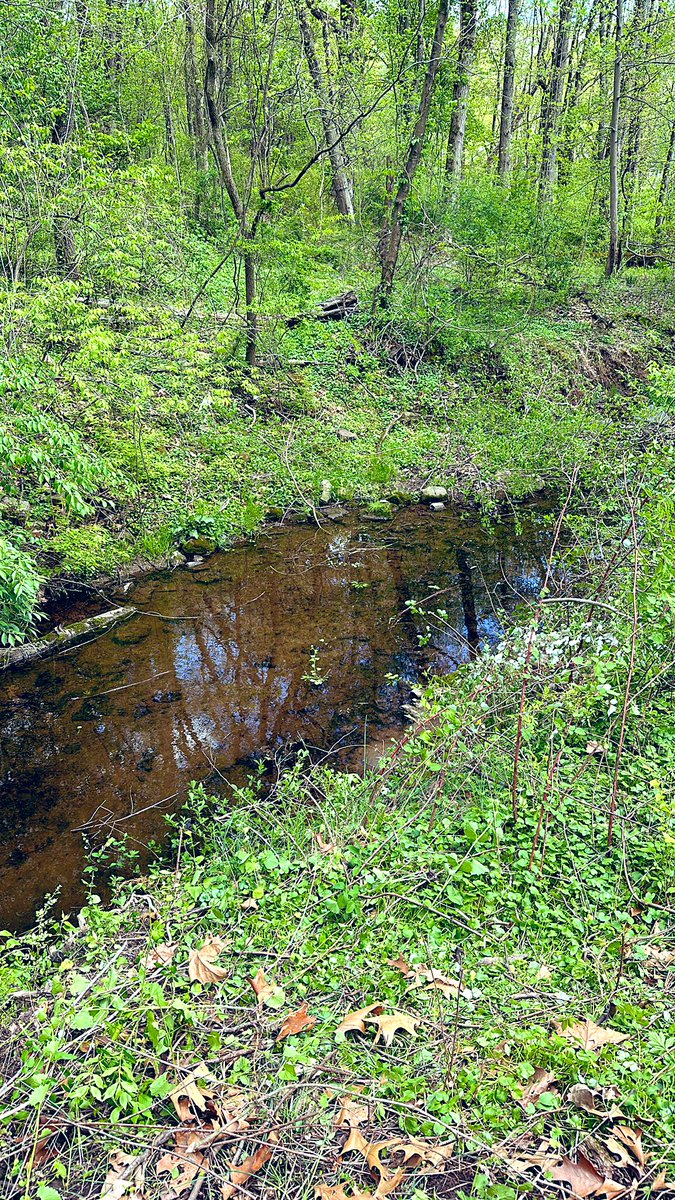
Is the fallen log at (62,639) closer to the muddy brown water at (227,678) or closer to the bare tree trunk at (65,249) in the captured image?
the muddy brown water at (227,678)

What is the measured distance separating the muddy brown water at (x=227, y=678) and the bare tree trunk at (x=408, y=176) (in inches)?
268

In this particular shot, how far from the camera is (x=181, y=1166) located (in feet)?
7.71

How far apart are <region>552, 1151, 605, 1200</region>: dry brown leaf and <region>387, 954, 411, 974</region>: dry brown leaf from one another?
879mm

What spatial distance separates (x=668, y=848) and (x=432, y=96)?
50.0 feet

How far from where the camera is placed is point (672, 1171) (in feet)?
7.41

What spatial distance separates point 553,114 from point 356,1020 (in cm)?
2197

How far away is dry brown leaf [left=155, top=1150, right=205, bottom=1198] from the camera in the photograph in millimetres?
2277

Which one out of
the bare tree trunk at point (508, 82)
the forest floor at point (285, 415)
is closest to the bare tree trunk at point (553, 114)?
the bare tree trunk at point (508, 82)

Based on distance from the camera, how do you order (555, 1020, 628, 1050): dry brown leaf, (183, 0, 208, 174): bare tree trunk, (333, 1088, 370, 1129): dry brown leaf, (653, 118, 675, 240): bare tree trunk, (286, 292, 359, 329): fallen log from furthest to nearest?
(653, 118, 675, 240): bare tree trunk, (183, 0, 208, 174): bare tree trunk, (286, 292, 359, 329): fallen log, (555, 1020, 628, 1050): dry brown leaf, (333, 1088, 370, 1129): dry brown leaf

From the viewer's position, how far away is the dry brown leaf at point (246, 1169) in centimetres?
228

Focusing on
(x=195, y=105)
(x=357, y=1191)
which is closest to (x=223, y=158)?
(x=195, y=105)

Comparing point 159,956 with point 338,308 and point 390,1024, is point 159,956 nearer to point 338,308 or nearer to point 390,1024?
point 390,1024

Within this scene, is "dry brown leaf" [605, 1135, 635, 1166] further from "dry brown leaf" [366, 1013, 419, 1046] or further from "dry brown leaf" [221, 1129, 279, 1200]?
"dry brown leaf" [221, 1129, 279, 1200]

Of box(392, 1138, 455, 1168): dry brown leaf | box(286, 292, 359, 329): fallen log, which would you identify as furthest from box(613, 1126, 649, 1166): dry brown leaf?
box(286, 292, 359, 329): fallen log
